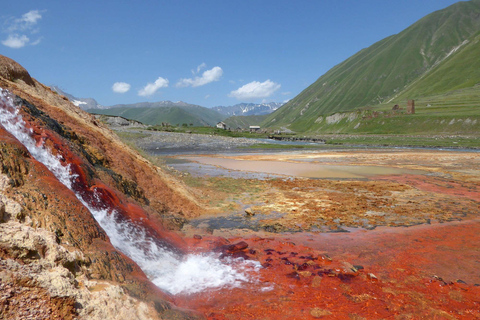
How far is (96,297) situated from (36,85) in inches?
638

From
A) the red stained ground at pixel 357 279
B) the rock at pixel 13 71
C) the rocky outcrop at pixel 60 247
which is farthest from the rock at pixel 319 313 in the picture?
the rock at pixel 13 71

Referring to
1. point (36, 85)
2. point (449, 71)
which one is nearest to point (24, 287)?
point (36, 85)

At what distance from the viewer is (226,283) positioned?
8.23 metres

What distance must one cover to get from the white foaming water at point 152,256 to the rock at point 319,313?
7.10ft

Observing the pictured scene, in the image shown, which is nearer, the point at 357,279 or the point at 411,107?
the point at 357,279

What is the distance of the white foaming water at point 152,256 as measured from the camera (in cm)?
830

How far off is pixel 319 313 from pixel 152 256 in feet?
17.4

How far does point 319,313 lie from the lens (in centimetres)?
672

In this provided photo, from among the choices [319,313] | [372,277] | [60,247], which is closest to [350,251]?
[372,277]

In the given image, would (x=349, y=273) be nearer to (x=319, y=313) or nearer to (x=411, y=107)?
(x=319, y=313)

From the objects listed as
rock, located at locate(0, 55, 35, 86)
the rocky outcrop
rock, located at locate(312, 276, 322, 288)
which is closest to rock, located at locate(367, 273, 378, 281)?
rock, located at locate(312, 276, 322, 288)

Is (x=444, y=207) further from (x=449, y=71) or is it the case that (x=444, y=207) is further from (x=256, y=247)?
(x=449, y=71)

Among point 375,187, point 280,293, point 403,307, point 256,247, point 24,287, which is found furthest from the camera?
point 375,187

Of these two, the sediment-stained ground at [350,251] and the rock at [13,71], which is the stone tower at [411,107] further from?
the rock at [13,71]
